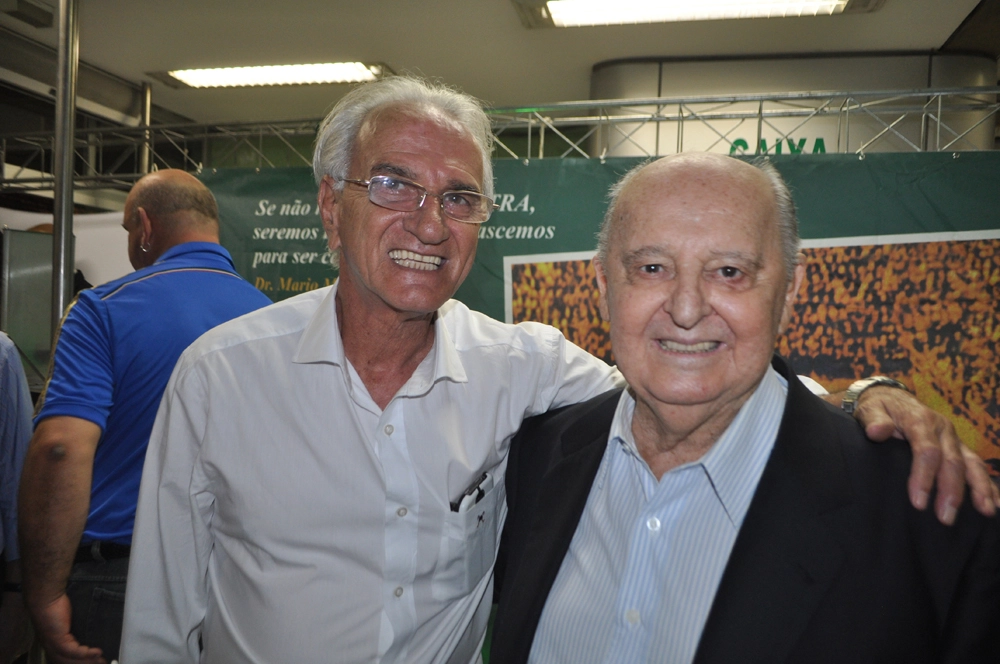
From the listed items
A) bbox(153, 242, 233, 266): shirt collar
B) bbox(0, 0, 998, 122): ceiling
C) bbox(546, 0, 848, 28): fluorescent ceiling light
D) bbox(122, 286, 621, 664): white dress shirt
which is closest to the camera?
bbox(122, 286, 621, 664): white dress shirt

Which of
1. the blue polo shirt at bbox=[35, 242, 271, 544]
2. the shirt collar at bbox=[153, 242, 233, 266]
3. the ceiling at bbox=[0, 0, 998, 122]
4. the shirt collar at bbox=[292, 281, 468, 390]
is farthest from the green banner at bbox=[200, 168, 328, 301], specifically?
the shirt collar at bbox=[292, 281, 468, 390]

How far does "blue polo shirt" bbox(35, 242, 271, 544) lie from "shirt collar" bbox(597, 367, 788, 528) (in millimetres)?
1692

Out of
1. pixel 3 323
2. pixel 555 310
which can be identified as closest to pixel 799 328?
pixel 555 310

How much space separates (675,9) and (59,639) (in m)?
5.58

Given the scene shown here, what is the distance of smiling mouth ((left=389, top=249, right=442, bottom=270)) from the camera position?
1579 mm

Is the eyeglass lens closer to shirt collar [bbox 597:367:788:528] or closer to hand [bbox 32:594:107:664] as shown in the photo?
shirt collar [bbox 597:367:788:528]

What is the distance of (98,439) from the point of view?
2066mm

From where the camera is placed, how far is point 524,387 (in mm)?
1670

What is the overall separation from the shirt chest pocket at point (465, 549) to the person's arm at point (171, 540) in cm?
55

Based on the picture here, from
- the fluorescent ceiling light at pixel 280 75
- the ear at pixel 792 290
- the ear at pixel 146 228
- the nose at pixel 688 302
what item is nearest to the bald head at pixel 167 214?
the ear at pixel 146 228

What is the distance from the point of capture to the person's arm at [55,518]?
77.5 inches

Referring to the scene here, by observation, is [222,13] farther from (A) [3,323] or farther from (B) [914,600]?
(B) [914,600]

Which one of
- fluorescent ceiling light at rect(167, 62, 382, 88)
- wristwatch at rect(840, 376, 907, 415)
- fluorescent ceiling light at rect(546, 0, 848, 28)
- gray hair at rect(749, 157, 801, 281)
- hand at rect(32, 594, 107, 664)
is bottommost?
hand at rect(32, 594, 107, 664)

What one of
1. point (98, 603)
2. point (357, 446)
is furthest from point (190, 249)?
point (357, 446)
